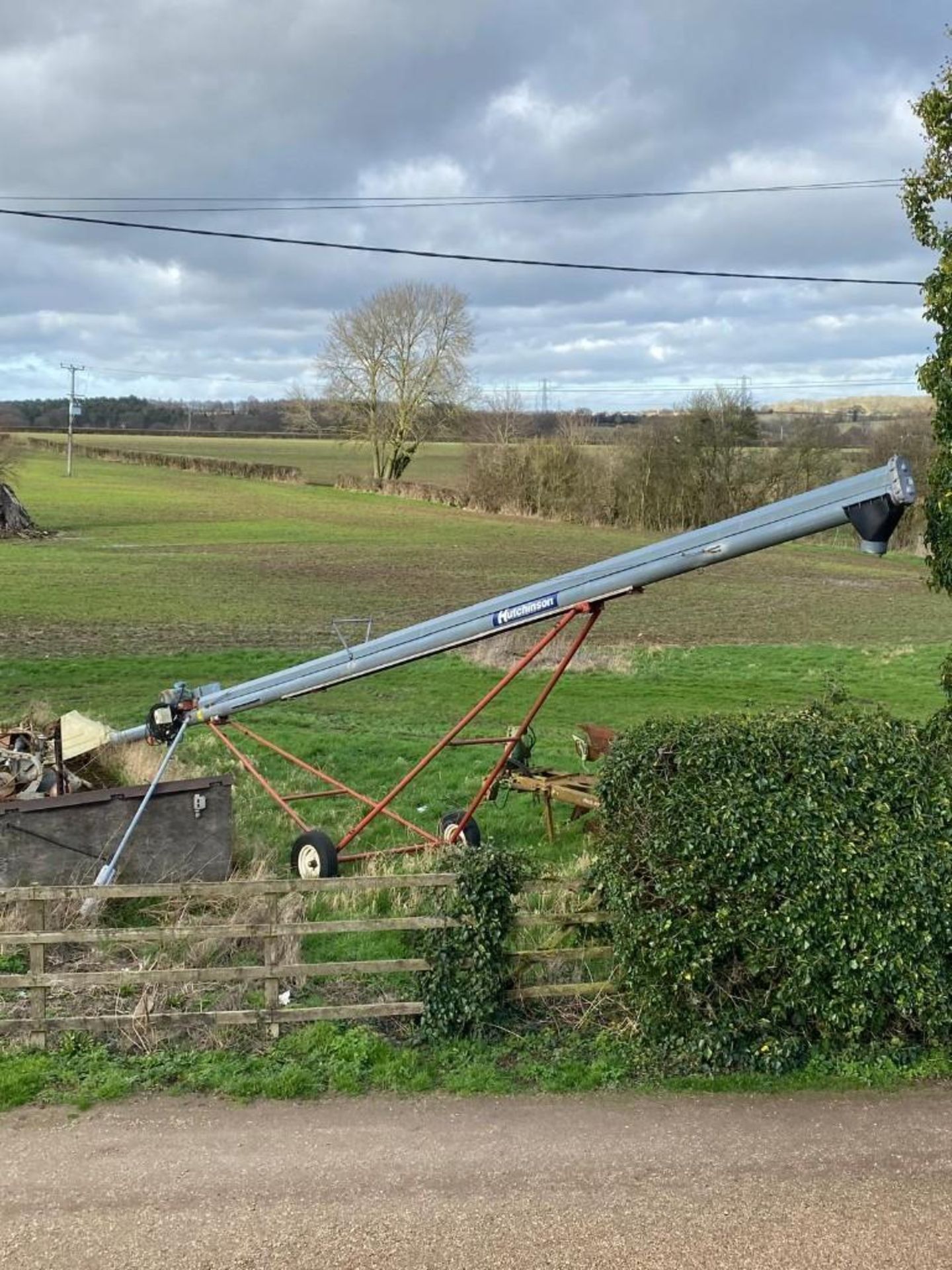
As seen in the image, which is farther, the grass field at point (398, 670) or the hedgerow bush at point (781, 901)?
the grass field at point (398, 670)

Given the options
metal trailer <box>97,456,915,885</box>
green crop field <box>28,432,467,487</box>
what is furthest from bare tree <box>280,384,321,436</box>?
metal trailer <box>97,456,915,885</box>

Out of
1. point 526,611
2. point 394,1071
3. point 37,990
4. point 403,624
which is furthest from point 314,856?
point 403,624

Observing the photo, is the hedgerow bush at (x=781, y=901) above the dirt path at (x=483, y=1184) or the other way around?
above

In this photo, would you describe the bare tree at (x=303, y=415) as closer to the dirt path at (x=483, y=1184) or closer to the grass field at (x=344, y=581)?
the grass field at (x=344, y=581)

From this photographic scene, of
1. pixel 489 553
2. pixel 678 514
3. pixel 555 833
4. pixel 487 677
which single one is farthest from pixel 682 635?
pixel 678 514

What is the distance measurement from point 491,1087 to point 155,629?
21.4 metres

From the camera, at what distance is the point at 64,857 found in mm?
9125

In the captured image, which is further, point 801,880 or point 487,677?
point 487,677

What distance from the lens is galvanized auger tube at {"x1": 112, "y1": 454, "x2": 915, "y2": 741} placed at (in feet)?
21.9

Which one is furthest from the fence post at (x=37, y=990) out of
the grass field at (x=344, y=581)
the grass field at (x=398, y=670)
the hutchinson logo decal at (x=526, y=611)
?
the grass field at (x=344, y=581)

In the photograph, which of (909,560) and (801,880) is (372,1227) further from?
(909,560)

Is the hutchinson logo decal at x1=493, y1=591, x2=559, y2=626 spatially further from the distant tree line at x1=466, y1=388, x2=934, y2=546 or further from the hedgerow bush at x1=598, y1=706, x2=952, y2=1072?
the distant tree line at x1=466, y1=388, x2=934, y2=546

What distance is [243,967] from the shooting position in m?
6.78

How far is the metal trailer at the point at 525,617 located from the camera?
672 cm
